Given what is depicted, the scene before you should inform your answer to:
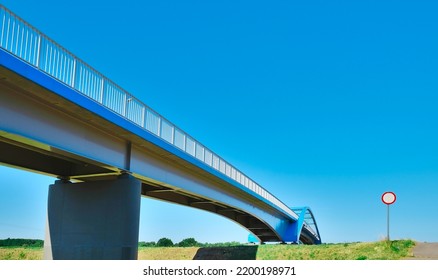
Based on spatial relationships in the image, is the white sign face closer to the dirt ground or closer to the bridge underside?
the dirt ground

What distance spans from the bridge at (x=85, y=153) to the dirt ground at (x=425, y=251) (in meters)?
11.1

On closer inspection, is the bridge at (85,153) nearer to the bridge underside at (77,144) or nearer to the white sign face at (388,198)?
the bridge underside at (77,144)

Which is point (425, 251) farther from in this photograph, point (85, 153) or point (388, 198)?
point (85, 153)

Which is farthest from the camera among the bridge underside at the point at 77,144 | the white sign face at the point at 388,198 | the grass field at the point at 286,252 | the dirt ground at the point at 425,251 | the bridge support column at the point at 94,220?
the grass field at the point at 286,252

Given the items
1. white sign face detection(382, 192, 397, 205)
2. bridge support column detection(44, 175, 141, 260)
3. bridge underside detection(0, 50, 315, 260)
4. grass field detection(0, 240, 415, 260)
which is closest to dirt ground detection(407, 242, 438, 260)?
grass field detection(0, 240, 415, 260)

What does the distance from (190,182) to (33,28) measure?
14.6 metres

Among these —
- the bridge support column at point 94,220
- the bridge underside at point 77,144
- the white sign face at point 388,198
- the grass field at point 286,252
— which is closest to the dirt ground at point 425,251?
the grass field at point 286,252

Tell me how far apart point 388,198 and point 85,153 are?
11.5m

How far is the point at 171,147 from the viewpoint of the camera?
22.8m

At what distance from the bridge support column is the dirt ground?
36.0ft

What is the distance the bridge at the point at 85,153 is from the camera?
46.8 ft

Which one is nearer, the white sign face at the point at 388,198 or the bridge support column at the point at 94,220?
the white sign face at the point at 388,198
